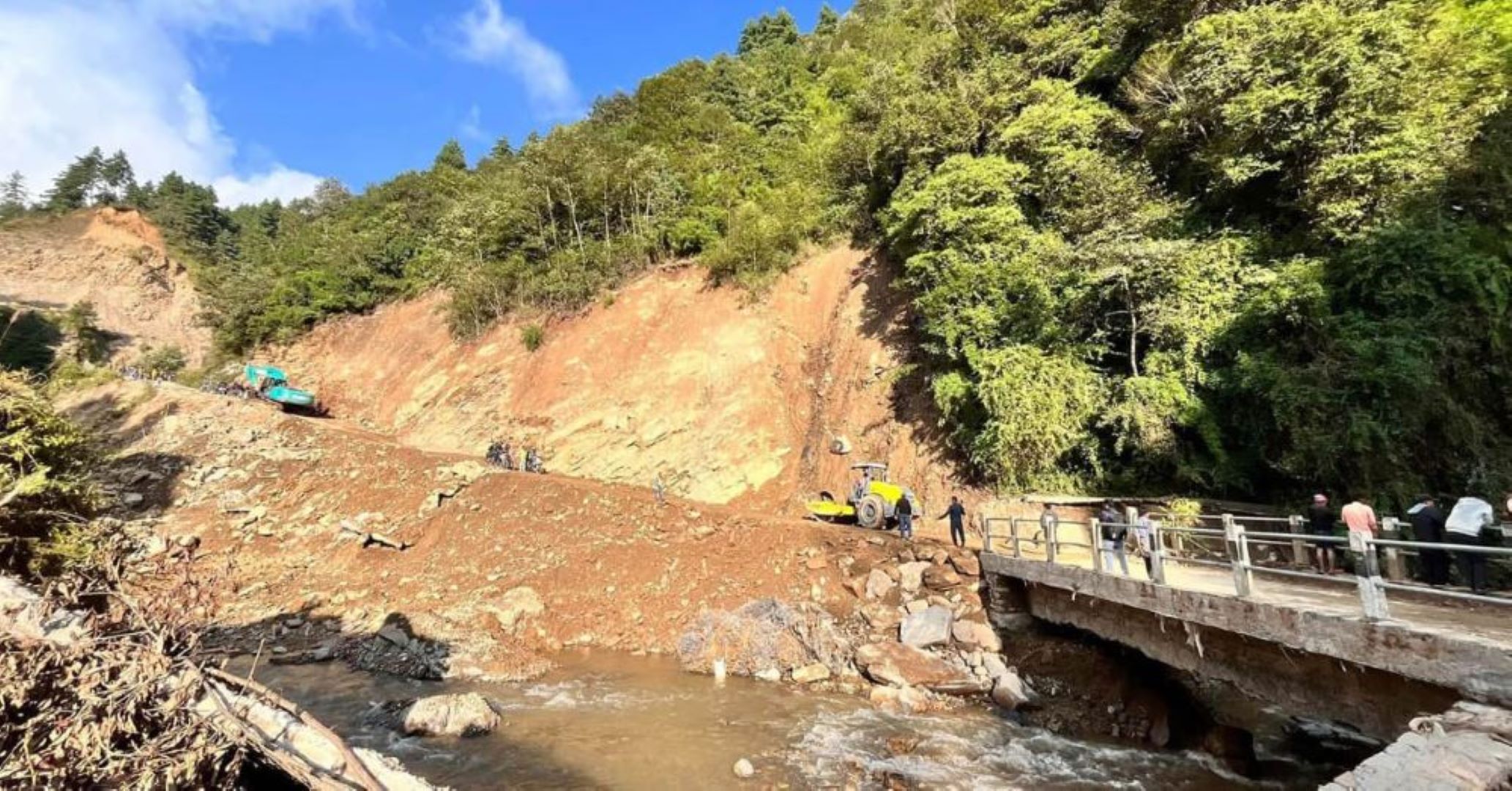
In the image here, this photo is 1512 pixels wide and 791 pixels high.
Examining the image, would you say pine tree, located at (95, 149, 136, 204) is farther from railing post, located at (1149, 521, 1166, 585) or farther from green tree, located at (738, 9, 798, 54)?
railing post, located at (1149, 521, 1166, 585)

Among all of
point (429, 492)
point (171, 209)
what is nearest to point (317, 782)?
point (429, 492)

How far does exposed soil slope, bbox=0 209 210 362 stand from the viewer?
51406 mm

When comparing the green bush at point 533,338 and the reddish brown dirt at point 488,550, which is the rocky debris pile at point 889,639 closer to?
the reddish brown dirt at point 488,550

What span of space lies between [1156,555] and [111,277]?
74.8 m

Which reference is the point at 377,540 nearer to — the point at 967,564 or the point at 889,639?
the point at 889,639

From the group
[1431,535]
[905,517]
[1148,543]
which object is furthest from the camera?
[905,517]

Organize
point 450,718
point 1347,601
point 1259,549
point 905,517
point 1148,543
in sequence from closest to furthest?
point 1347,601 → point 1148,543 → point 450,718 → point 1259,549 → point 905,517

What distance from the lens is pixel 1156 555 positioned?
30.3ft

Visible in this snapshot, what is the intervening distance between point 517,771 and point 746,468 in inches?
548

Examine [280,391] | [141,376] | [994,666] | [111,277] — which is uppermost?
[111,277]

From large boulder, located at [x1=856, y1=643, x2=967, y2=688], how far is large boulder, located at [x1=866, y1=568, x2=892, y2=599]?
67.0 inches

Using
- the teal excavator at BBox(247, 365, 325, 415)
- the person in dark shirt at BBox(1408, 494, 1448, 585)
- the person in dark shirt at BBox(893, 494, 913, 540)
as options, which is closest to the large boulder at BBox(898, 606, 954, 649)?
the person in dark shirt at BBox(893, 494, 913, 540)

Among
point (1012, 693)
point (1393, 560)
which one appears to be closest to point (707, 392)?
point (1012, 693)

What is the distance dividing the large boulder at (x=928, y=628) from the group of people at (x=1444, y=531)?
6211 mm
